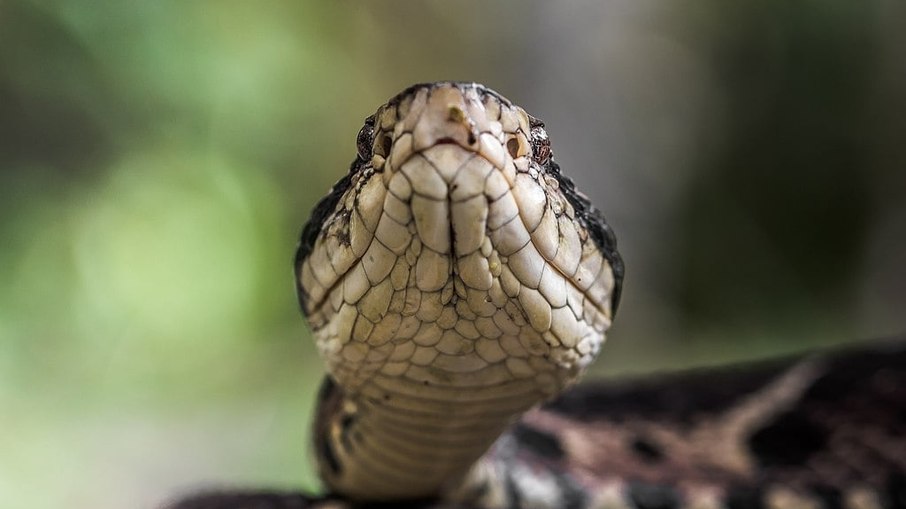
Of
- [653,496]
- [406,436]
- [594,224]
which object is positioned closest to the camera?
[594,224]

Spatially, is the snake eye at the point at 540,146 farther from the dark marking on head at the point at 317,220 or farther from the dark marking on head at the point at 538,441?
the dark marking on head at the point at 538,441

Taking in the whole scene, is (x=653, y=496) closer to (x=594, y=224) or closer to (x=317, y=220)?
(x=594, y=224)

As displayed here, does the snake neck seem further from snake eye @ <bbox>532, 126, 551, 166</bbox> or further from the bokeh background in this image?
the bokeh background

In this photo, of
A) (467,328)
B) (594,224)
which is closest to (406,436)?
(467,328)

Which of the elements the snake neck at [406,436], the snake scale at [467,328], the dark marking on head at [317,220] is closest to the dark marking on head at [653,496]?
the snake scale at [467,328]

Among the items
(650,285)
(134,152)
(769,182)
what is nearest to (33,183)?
(134,152)

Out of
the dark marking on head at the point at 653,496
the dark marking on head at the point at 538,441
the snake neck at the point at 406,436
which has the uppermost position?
the dark marking on head at the point at 538,441
